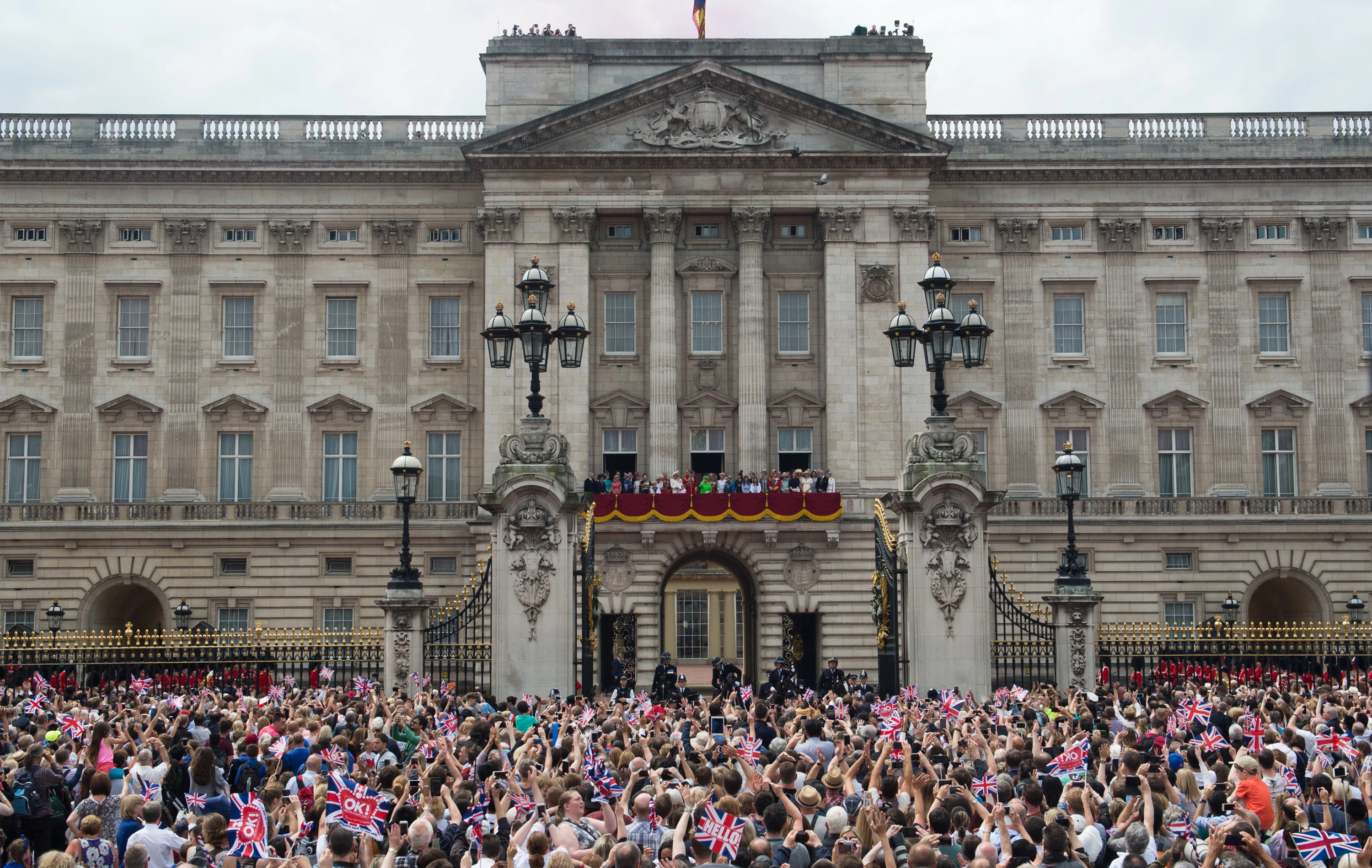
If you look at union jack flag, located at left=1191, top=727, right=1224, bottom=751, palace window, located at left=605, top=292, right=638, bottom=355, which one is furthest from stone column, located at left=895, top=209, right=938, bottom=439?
union jack flag, located at left=1191, top=727, right=1224, bottom=751

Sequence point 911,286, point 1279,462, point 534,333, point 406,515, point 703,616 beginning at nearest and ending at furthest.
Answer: point 534,333 < point 406,515 < point 911,286 < point 1279,462 < point 703,616

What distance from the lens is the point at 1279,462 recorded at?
52.9 metres

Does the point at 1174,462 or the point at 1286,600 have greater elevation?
the point at 1174,462

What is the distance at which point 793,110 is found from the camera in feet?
168

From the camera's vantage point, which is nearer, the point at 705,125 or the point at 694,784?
the point at 694,784

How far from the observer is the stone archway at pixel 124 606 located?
2026 inches

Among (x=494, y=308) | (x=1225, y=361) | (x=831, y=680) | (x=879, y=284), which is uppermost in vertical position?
(x=879, y=284)

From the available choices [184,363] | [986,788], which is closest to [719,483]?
[184,363]

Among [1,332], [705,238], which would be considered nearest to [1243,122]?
[705,238]

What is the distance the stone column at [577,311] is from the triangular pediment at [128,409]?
1438 centimetres

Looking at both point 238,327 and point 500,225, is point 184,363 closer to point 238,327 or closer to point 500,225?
point 238,327

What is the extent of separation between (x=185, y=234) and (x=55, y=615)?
1408 cm

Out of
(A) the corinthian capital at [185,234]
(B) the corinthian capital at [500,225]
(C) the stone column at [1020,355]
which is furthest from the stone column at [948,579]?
(A) the corinthian capital at [185,234]

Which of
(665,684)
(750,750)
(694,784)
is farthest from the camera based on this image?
(665,684)
